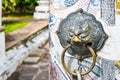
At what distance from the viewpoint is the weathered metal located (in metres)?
1.42

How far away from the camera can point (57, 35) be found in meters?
1.58

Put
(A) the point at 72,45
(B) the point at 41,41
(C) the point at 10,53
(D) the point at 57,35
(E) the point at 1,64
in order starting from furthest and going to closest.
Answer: (B) the point at 41,41 < (C) the point at 10,53 < (E) the point at 1,64 < (D) the point at 57,35 < (A) the point at 72,45

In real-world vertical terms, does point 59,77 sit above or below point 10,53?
above

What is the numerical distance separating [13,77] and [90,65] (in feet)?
12.6

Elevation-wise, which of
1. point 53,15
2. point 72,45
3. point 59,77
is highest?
point 53,15

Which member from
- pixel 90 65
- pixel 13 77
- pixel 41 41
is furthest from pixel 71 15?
pixel 41 41

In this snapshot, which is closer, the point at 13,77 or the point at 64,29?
the point at 64,29

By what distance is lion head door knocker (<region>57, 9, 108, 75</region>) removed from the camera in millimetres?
1417

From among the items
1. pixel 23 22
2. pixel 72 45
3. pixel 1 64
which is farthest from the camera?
pixel 23 22

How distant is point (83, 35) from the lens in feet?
4.65

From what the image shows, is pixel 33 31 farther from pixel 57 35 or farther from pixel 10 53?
pixel 57 35

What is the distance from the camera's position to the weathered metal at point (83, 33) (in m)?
1.42

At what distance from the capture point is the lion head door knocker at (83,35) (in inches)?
55.8

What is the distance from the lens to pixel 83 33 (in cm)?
142
